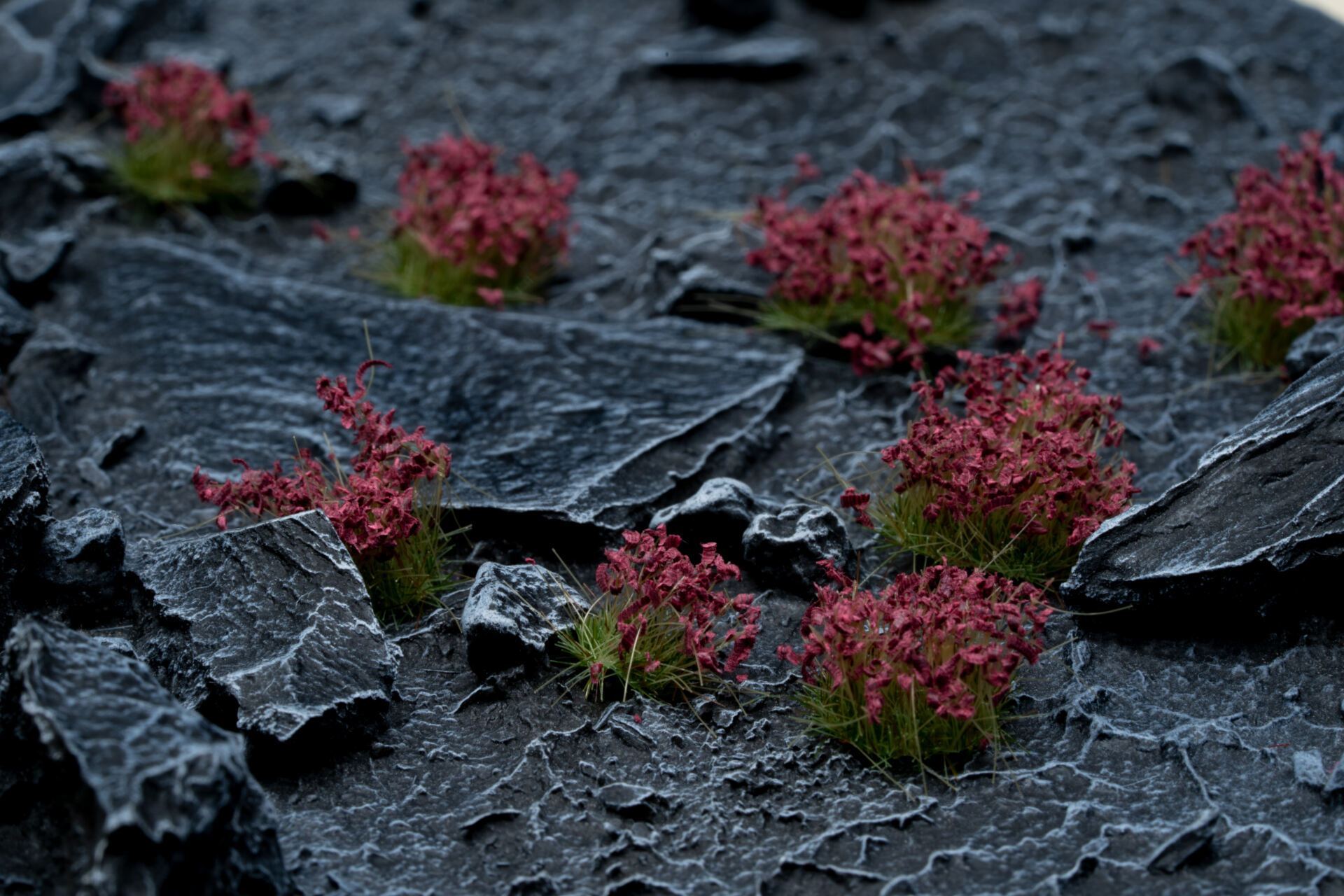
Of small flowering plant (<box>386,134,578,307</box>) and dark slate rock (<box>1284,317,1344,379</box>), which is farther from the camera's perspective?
small flowering plant (<box>386,134,578,307</box>)

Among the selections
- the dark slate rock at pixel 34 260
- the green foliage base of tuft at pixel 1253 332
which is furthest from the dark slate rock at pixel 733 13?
the dark slate rock at pixel 34 260

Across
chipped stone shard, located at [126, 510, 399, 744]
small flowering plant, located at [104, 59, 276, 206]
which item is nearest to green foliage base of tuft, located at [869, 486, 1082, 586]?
chipped stone shard, located at [126, 510, 399, 744]

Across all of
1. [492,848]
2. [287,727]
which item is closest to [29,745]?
[287,727]

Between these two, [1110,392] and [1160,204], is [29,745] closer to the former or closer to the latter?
[1110,392]

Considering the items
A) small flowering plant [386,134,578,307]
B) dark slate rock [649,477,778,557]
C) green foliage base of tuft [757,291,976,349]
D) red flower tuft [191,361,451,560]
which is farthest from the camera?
small flowering plant [386,134,578,307]

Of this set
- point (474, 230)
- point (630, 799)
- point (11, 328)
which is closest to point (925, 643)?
point (630, 799)

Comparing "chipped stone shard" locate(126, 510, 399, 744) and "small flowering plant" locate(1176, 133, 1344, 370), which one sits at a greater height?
"small flowering plant" locate(1176, 133, 1344, 370)

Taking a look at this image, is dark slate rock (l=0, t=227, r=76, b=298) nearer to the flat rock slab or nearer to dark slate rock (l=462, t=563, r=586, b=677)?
the flat rock slab
